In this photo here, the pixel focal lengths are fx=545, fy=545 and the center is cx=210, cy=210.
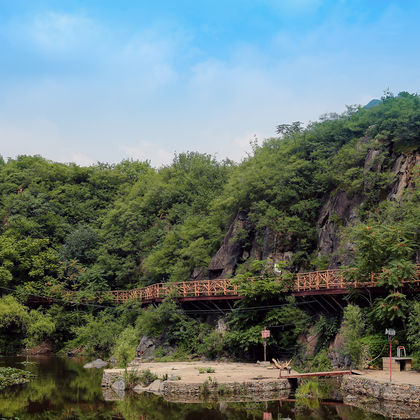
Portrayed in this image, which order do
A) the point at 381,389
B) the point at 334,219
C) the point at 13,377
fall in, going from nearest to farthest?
1. the point at 381,389
2. the point at 13,377
3. the point at 334,219

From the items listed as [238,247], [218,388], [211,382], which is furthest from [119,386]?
[238,247]

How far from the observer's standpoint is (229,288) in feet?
109

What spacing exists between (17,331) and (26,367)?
477 inches

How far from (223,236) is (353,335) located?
60.5 feet

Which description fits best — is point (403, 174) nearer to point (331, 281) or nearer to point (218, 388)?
point (331, 281)

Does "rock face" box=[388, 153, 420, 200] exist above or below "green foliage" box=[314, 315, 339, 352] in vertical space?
above

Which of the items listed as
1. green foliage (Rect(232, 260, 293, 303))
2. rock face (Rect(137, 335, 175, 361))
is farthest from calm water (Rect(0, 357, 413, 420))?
rock face (Rect(137, 335, 175, 361))

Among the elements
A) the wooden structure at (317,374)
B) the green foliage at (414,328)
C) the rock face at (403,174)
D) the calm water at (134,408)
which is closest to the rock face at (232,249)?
the rock face at (403,174)

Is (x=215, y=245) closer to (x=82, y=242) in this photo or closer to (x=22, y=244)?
(x=82, y=242)

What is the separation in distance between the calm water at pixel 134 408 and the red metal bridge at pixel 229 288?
265 inches

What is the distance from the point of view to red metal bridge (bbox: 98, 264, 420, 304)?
2488 cm

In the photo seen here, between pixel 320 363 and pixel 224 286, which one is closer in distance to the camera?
pixel 320 363

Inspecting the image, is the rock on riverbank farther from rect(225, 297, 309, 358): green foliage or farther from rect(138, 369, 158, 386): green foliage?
rect(225, 297, 309, 358): green foliage

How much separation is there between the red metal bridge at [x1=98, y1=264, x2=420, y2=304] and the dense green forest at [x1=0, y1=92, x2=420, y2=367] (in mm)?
561
